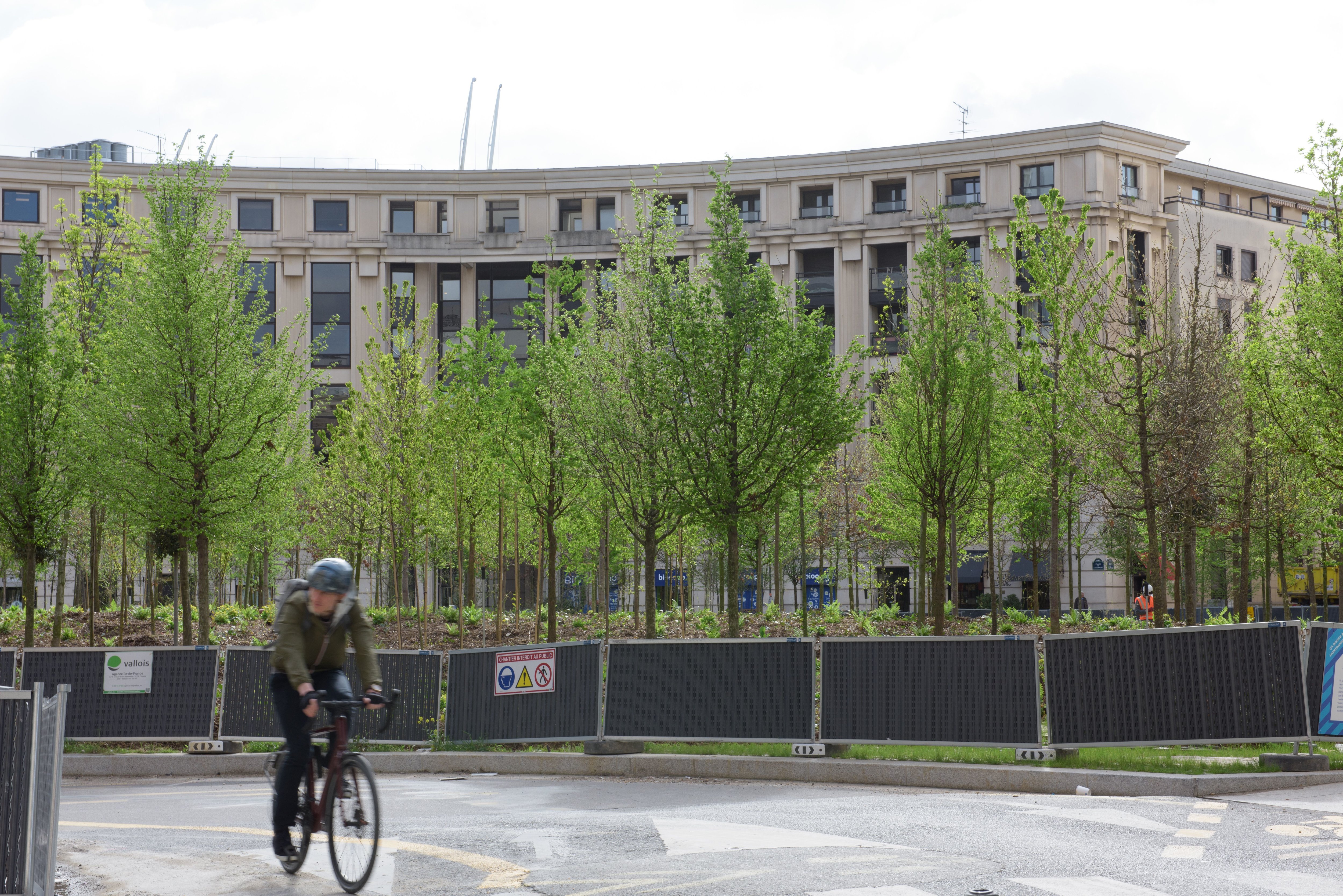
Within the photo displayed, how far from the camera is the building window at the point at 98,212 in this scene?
25.8m

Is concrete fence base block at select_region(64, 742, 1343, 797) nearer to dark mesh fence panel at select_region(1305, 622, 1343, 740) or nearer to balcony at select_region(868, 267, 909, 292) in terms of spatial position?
dark mesh fence panel at select_region(1305, 622, 1343, 740)

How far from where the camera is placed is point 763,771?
46.3 feet

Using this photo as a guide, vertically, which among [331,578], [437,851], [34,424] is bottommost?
[437,851]

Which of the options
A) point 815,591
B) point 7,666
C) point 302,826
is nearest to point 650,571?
point 7,666

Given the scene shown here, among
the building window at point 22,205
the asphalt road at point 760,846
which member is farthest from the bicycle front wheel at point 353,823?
the building window at point 22,205

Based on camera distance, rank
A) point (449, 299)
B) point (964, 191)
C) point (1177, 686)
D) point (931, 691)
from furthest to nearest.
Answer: point (449, 299) → point (964, 191) → point (931, 691) → point (1177, 686)

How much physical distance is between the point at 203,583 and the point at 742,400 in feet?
35.7

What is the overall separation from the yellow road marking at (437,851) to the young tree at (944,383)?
15244 millimetres

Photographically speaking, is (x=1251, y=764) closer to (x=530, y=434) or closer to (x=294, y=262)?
(x=530, y=434)

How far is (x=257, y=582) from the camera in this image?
4609 cm

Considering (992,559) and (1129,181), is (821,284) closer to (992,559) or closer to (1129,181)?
(1129,181)

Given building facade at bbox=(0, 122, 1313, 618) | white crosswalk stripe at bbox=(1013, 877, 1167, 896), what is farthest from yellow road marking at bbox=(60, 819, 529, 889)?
building facade at bbox=(0, 122, 1313, 618)

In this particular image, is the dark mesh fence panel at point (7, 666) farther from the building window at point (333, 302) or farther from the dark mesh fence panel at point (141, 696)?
the building window at point (333, 302)

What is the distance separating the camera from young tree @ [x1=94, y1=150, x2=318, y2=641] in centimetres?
2186
